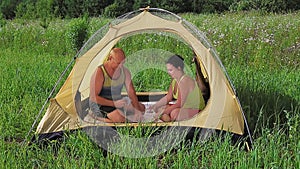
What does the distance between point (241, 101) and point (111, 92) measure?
1.34 metres

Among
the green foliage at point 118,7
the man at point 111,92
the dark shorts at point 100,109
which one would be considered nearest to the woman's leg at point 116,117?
the man at point 111,92

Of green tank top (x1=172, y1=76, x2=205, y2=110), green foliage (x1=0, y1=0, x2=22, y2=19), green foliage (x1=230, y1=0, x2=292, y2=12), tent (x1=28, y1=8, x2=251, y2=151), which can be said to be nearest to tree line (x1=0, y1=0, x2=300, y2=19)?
green foliage (x1=230, y1=0, x2=292, y2=12)

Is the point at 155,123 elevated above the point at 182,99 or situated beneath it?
situated beneath

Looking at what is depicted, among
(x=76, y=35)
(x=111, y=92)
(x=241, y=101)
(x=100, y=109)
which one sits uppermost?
(x=76, y=35)

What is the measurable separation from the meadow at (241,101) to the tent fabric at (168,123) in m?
0.18

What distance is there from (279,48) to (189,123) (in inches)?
174

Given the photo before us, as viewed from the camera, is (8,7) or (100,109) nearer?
(100,109)

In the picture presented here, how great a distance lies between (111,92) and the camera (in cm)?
491

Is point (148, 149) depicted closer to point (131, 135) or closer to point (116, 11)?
point (131, 135)

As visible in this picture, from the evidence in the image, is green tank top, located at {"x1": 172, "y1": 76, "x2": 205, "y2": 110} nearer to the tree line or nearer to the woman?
the woman

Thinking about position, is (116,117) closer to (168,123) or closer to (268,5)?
(168,123)

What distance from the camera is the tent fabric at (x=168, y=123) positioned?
436 cm

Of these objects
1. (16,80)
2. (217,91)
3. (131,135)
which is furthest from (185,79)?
(16,80)

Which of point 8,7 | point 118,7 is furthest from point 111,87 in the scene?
point 8,7
